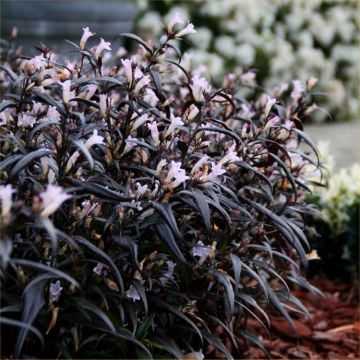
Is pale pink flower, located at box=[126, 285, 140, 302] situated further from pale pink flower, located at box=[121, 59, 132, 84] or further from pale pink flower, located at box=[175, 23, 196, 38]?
pale pink flower, located at box=[175, 23, 196, 38]

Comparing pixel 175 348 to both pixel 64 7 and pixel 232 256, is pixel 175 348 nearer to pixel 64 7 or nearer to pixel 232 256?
pixel 232 256

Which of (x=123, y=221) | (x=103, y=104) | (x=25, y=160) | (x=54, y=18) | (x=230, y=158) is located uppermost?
(x=54, y=18)

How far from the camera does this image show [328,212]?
3703 millimetres

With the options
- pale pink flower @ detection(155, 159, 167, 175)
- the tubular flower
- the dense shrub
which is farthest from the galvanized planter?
pale pink flower @ detection(155, 159, 167, 175)

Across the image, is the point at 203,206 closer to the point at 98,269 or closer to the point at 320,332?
the point at 98,269

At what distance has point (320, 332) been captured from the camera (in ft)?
10.4

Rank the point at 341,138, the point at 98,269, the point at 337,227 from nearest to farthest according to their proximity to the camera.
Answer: the point at 98,269, the point at 337,227, the point at 341,138

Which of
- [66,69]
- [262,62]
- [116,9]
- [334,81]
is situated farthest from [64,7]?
[66,69]

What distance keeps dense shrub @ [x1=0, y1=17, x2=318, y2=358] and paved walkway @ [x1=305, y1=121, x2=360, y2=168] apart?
403 cm

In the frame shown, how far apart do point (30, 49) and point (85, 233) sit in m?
4.93

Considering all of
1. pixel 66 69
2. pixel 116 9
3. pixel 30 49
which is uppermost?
pixel 116 9

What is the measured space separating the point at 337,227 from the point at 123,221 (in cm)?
188

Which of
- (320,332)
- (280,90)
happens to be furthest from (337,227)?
(280,90)

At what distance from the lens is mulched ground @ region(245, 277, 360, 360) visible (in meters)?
2.96
